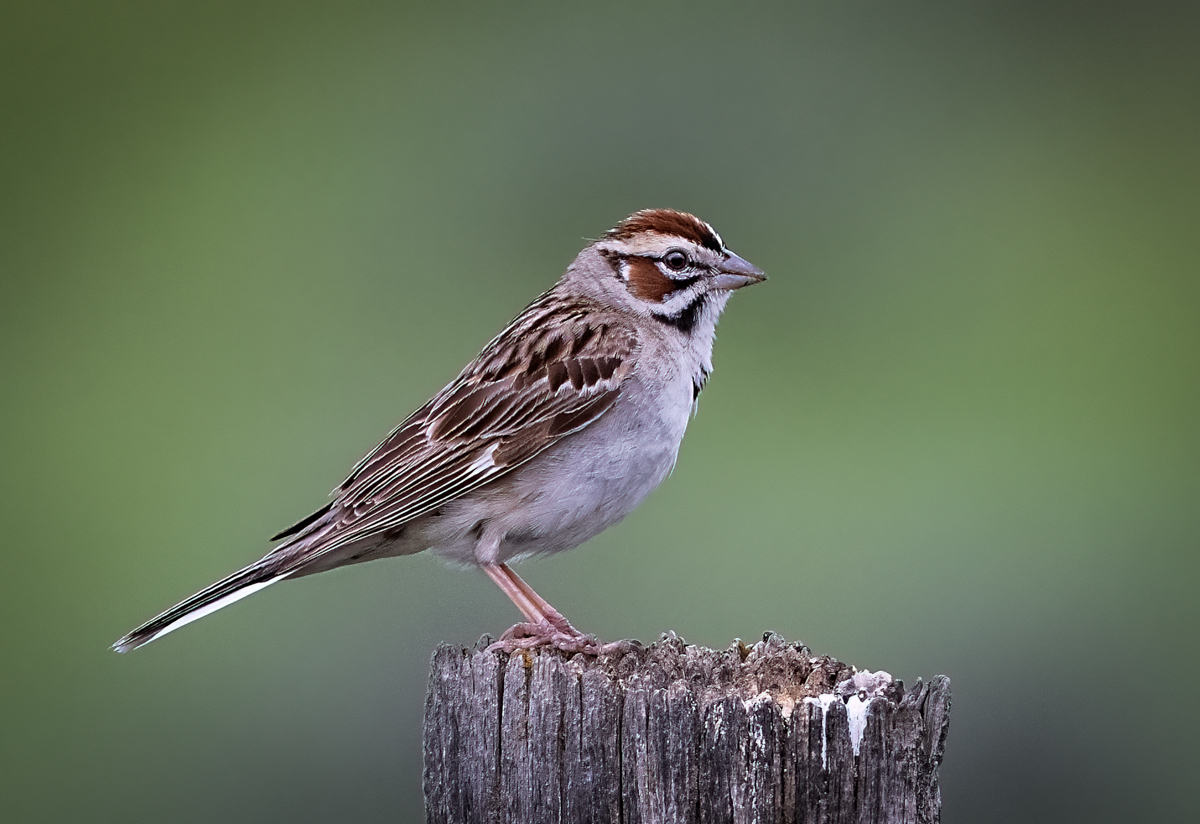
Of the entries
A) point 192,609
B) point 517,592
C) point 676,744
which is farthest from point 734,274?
point 676,744

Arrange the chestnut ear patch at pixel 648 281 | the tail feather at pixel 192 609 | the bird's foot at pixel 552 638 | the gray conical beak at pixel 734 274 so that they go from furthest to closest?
the chestnut ear patch at pixel 648 281 < the gray conical beak at pixel 734 274 < the tail feather at pixel 192 609 < the bird's foot at pixel 552 638

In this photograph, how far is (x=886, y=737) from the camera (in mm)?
5062

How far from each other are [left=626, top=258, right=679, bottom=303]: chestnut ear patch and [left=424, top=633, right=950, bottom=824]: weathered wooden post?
113 inches

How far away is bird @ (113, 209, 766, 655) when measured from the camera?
7.48 meters

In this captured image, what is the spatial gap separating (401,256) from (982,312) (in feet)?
21.3

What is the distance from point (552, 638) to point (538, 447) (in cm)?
110

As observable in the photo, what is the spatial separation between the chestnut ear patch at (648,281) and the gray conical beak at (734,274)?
0.83ft

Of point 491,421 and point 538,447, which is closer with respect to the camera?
point 538,447

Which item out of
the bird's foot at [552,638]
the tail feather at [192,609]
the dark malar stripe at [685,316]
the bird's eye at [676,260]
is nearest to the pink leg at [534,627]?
the bird's foot at [552,638]

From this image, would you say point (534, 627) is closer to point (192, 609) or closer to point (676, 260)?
point (192, 609)

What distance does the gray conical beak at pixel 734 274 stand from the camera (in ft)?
26.3

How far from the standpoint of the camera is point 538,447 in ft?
24.6

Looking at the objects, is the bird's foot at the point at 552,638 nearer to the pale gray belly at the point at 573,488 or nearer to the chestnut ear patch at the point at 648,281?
the pale gray belly at the point at 573,488

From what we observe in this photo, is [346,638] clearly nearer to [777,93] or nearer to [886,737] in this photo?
[886,737]
